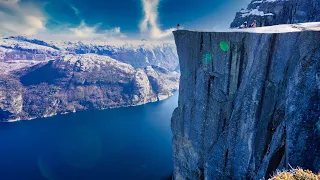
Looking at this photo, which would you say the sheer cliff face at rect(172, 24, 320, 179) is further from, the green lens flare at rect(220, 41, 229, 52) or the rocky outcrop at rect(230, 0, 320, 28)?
the rocky outcrop at rect(230, 0, 320, 28)

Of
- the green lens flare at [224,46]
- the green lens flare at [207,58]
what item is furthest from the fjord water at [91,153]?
the green lens flare at [224,46]

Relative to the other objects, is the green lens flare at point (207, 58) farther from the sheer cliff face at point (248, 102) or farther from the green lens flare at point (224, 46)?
the green lens flare at point (224, 46)

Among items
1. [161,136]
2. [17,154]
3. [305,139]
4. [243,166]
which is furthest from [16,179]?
Answer: [305,139]

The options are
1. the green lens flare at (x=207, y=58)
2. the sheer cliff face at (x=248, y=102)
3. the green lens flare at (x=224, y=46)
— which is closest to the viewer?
the sheer cliff face at (x=248, y=102)

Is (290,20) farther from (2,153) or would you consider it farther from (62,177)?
(2,153)

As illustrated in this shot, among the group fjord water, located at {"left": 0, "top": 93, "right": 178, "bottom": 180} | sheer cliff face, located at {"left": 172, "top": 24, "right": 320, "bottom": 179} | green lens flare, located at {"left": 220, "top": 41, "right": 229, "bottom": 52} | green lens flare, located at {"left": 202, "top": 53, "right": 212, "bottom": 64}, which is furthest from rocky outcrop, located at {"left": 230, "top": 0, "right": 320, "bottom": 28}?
fjord water, located at {"left": 0, "top": 93, "right": 178, "bottom": 180}

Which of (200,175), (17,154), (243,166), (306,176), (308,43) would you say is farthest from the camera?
(17,154)
